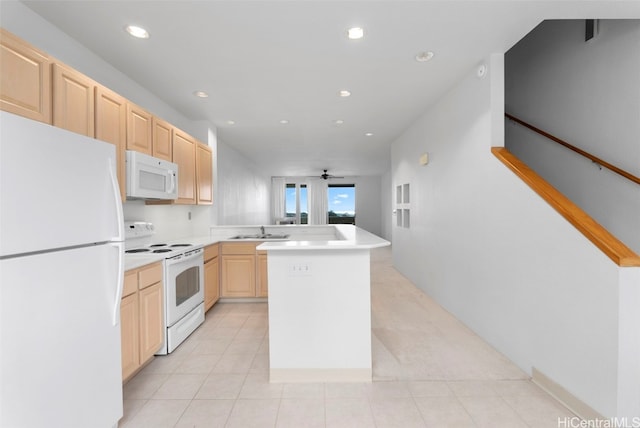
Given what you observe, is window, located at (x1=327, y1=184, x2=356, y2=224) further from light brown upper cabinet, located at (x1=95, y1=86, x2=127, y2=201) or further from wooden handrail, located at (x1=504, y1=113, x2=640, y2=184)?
light brown upper cabinet, located at (x1=95, y1=86, x2=127, y2=201)

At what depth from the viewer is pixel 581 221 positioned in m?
1.73

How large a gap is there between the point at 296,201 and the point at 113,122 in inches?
371

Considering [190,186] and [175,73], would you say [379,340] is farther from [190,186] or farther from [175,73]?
[175,73]

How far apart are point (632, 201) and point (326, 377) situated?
273 centimetres

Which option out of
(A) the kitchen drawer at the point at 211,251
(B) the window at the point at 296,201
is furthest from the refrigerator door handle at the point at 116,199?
(B) the window at the point at 296,201

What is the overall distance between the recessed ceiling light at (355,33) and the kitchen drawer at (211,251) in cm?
262

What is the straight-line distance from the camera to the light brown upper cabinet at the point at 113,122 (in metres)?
2.09

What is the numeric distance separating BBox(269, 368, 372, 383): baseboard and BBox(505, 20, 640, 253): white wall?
233 centimetres

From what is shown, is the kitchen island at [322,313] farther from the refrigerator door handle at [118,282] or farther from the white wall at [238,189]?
the white wall at [238,189]

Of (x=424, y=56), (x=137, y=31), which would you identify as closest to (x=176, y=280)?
(x=137, y=31)

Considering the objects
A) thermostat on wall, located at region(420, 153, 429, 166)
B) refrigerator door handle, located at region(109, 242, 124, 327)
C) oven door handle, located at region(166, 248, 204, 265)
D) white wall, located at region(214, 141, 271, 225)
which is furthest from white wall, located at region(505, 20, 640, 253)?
white wall, located at region(214, 141, 271, 225)

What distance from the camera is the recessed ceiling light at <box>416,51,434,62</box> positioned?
245 centimetres

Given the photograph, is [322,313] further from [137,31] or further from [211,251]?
[137,31]

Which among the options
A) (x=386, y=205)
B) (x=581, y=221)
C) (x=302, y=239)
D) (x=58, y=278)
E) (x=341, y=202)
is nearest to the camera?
(x=58, y=278)
